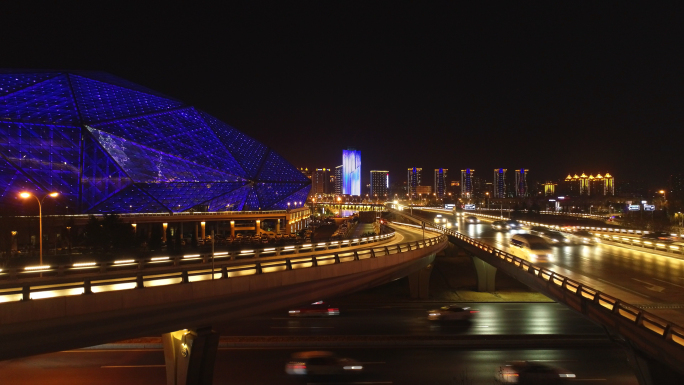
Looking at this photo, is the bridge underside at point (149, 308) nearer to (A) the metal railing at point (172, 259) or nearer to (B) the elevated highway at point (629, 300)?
(A) the metal railing at point (172, 259)

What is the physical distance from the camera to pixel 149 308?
11391mm

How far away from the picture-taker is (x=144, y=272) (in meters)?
15.9

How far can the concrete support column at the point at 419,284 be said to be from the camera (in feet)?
112

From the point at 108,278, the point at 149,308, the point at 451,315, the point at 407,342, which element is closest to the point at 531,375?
the point at 407,342

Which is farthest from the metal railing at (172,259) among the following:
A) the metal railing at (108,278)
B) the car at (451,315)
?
the car at (451,315)

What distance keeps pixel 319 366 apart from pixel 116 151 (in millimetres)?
41544

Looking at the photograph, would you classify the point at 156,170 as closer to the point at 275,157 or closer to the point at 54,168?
the point at 54,168

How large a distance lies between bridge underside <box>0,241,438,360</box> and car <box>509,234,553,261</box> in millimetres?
14043

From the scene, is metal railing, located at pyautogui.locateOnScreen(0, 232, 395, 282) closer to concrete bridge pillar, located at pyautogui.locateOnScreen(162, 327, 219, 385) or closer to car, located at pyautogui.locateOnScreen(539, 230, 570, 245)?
concrete bridge pillar, located at pyautogui.locateOnScreen(162, 327, 219, 385)

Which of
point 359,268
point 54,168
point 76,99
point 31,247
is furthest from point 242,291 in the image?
point 76,99

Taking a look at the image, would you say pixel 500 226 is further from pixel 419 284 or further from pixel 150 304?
pixel 150 304

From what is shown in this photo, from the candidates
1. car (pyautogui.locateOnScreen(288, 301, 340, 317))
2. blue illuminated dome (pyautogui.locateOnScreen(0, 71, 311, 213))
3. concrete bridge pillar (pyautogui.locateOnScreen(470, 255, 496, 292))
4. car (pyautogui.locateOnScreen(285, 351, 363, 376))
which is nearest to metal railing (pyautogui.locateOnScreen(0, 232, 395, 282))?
car (pyautogui.locateOnScreen(288, 301, 340, 317))

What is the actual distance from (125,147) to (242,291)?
42560 millimetres

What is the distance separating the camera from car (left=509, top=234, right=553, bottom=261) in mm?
26717
